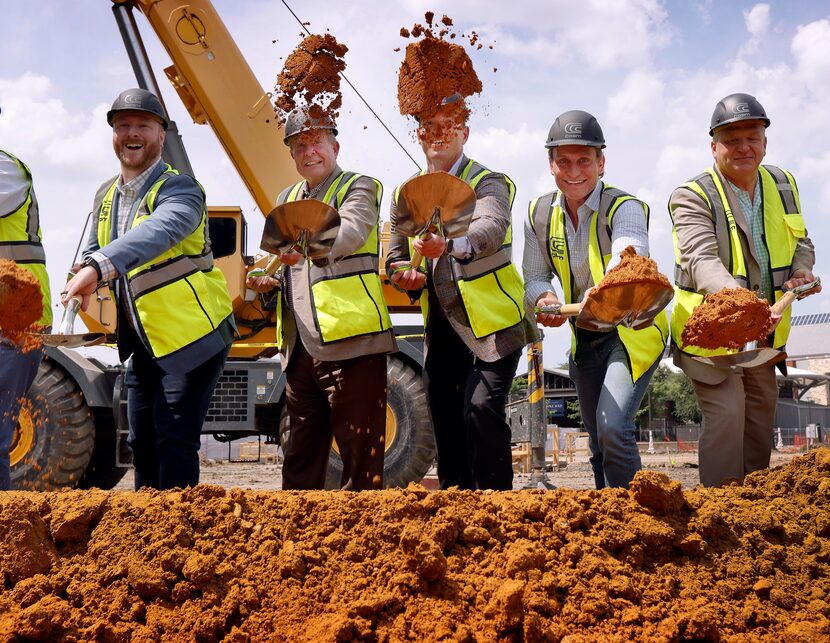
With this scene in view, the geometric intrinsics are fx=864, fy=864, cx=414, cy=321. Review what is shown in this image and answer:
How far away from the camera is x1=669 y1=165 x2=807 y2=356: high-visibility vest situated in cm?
360

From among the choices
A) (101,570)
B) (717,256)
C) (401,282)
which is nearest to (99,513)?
(101,570)

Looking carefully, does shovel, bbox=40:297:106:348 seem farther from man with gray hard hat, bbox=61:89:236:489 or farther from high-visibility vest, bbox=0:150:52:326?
high-visibility vest, bbox=0:150:52:326

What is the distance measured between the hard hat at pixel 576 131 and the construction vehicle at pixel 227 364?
343 cm

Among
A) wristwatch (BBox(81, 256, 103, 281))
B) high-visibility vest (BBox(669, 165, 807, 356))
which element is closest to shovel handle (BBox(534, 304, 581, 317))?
high-visibility vest (BBox(669, 165, 807, 356))

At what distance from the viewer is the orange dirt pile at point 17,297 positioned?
3289 millimetres

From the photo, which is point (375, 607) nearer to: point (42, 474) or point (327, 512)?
point (327, 512)

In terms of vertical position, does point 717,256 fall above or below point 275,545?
above

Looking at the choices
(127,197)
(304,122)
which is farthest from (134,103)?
(304,122)

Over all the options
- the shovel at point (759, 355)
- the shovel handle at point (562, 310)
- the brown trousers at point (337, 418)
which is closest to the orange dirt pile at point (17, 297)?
the brown trousers at point (337, 418)

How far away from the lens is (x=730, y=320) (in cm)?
314

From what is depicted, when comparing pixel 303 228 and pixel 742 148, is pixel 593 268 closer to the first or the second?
pixel 742 148

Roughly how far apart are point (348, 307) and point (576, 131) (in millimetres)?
1215

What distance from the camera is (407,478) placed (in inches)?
291

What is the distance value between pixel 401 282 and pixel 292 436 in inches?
33.3
